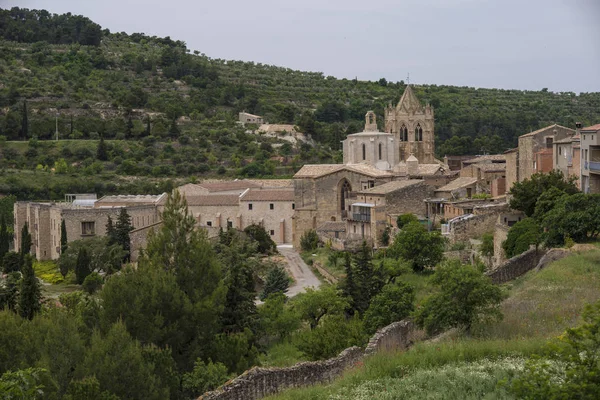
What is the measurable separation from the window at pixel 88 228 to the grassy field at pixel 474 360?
1413 inches

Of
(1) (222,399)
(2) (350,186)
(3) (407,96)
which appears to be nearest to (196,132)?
(3) (407,96)

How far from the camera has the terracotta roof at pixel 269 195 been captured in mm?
51438

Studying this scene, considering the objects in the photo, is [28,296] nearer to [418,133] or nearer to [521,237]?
[521,237]

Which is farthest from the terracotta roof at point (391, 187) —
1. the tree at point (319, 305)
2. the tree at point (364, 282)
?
the tree at point (319, 305)

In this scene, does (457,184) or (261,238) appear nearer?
(457,184)

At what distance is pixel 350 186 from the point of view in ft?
159

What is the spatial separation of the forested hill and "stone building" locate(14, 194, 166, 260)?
25.0 meters

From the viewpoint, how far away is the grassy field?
1170 centimetres

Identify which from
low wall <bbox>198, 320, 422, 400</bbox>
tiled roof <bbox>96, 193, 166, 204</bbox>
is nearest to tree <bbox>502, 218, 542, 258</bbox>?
low wall <bbox>198, 320, 422, 400</bbox>

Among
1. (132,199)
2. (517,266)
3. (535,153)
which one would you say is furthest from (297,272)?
(132,199)

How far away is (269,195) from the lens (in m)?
51.8

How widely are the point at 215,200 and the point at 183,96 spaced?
2024 inches

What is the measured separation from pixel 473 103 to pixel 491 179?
66038 millimetres

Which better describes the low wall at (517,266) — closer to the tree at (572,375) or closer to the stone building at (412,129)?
the tree at (572,375)
